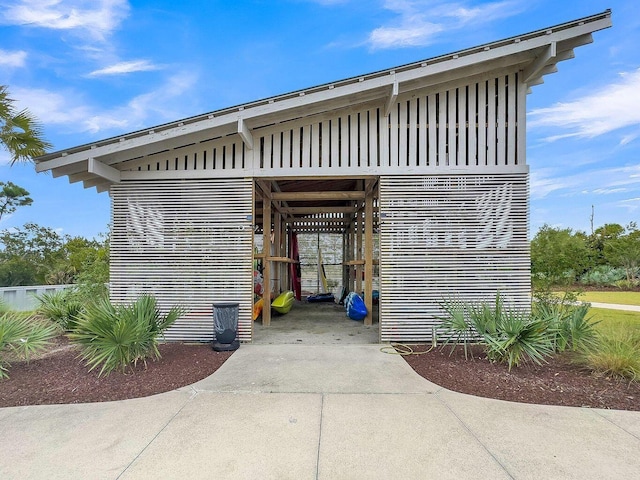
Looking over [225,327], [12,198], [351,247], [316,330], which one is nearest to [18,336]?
[225,327]

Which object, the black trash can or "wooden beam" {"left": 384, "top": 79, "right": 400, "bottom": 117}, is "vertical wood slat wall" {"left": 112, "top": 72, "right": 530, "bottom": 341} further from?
the black trash can

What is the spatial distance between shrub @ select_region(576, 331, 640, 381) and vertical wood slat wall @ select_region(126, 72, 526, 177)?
3.09 m

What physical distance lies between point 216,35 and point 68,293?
7458mm

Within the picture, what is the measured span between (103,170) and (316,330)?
4.94 m

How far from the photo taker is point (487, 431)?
9.69 feet

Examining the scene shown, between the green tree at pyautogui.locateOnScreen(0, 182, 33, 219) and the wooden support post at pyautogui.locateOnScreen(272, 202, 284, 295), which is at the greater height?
the green tree at pyautogui.locateOnScreen(0, 182, 33, 219)

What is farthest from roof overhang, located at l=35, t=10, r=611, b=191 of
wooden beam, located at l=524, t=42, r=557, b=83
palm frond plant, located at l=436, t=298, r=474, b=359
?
palm frond plant, located at l=436, t=298, r=474, b=359

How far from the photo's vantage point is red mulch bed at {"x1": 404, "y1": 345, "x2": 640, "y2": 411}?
11.9 feet

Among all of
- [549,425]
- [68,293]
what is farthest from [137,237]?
[549,425]

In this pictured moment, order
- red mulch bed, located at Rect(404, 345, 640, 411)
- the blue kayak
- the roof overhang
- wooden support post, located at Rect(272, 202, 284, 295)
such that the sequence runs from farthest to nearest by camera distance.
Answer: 1. wooden support post, located at Rect(272, 202, 284, 295)
2. the blue kayak
3. the roof overhang
4. red mulch bed, located at Rect(404, 345, 640, 411)

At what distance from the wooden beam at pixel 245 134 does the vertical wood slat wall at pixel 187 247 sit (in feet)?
2.11

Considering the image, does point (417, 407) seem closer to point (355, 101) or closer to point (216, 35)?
point (355, 101)

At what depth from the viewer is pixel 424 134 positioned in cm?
606

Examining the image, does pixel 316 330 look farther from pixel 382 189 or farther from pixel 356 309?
pixel 382 189
